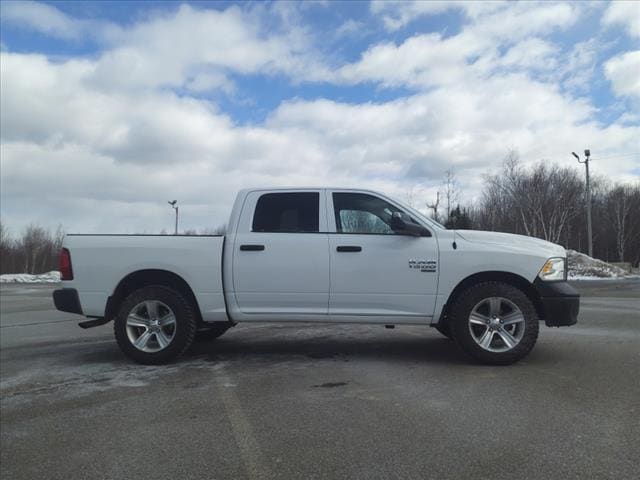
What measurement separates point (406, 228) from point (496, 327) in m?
1.44

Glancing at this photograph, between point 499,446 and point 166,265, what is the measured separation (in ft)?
13.3

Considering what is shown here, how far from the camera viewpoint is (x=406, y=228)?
5508 millimetres

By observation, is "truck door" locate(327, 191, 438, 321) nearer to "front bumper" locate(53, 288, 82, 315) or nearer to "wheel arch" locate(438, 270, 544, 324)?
"wheel arch" locate(438, 270, 544, 324)

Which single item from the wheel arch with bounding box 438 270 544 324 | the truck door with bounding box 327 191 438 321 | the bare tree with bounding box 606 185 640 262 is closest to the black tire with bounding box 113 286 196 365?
the truck door with bounding box 327 191 438 321

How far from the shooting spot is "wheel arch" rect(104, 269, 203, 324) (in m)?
5.95

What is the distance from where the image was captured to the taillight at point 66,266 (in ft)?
19.5

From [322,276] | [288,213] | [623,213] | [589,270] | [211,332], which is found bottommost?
[211,332]

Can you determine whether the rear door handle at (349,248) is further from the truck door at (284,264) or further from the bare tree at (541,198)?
Answer: the bare tree at (541,198)

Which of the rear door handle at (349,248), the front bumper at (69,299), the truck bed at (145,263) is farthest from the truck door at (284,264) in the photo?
the front bumper at (69,299)

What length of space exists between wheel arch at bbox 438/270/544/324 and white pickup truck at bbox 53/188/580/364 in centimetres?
1

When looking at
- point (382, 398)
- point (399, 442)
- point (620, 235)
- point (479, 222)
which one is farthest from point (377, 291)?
point (620, 235)

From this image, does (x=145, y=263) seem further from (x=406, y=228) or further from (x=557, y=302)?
(x=557, y=302)

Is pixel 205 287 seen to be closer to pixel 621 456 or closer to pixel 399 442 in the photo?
pixel 399 442

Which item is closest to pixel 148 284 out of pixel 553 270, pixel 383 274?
pixel 383 274
